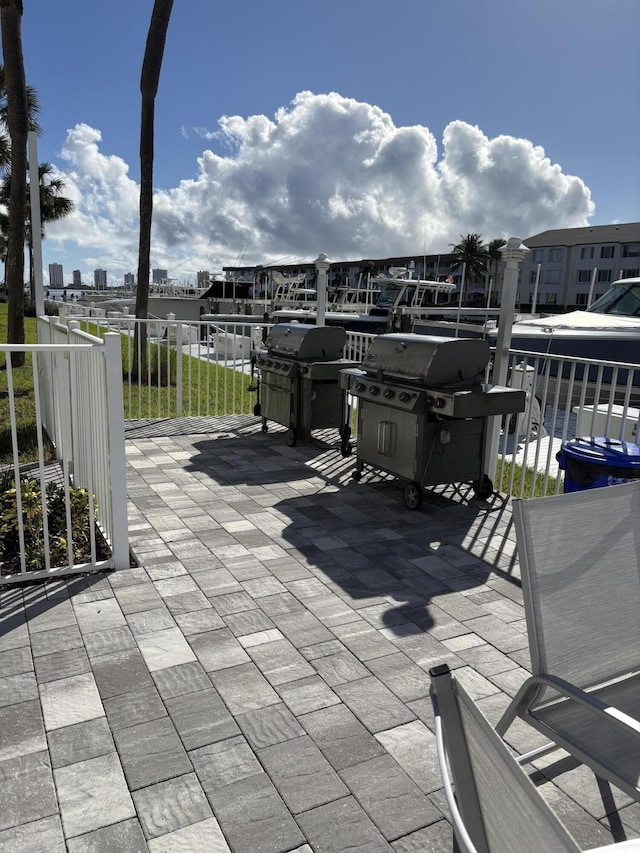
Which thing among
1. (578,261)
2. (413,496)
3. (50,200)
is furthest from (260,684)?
(578,261)

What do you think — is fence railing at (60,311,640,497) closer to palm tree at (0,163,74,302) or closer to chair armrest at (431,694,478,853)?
chair armrest at (431,694,478,853)

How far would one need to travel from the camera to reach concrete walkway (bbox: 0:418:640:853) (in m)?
1.83

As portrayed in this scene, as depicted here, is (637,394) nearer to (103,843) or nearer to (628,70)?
(628,70)

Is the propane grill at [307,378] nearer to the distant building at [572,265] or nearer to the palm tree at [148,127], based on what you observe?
the palm tree at [148,127]

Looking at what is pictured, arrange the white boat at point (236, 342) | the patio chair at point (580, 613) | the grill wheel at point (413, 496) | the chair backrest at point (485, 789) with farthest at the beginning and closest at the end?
the white boat at point (236, 342) → the grill wheel at point (413, 496) → the patio chair at point (580, 613) → the chair backrest at point (485, 789)

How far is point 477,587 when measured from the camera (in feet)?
11.1

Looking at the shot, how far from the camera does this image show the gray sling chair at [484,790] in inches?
30.8

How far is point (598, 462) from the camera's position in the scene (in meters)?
3.42

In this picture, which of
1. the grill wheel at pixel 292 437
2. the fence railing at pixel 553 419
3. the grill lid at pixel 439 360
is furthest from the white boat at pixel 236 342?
the grill lid at pixel 439 360

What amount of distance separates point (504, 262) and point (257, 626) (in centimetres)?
348

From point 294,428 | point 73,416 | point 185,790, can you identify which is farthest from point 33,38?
point 185,790

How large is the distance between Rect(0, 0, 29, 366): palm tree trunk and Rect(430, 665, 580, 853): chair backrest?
933 centimetres

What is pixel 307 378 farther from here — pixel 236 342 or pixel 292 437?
pixel 236 342

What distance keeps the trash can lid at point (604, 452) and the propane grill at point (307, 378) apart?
2806mm
